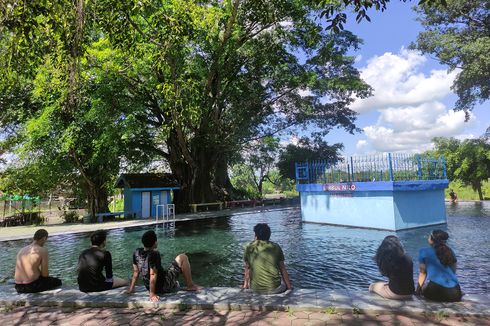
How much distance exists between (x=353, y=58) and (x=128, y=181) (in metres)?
20.8

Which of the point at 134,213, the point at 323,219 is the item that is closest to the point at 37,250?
the point at 323,219

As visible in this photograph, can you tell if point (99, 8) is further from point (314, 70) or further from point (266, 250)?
point (314, 70)

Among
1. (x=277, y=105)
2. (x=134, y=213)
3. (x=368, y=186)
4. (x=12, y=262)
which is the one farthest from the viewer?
(x=277, y=105)

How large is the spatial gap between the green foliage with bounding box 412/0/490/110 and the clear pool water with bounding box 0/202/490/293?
18.6 meters

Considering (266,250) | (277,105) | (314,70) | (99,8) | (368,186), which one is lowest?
(266,250)

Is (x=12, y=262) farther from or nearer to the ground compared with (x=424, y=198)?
nearer to the ground

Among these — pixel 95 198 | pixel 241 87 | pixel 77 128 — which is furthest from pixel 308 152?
pixel 77 128

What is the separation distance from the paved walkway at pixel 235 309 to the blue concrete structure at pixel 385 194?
9.21 meters

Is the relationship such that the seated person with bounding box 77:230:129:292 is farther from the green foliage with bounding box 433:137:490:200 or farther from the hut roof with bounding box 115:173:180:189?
the green foliage with bounding box 433:137:490:200

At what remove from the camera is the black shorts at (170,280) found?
18.9ft

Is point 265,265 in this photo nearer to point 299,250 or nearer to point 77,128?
point 299,250

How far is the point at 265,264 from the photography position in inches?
217

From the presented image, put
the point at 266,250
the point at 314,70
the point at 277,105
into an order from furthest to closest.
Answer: the point at 277,105 < the point at 314,70 < the point at 266,250

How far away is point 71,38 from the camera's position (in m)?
6.32
